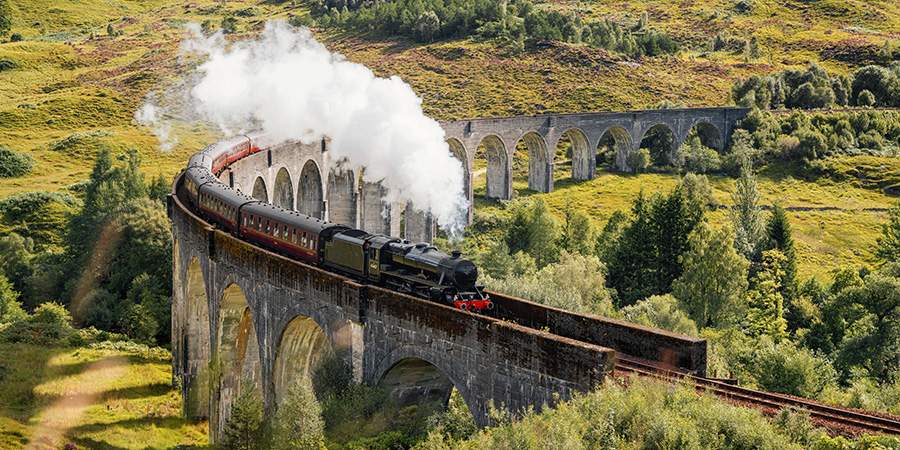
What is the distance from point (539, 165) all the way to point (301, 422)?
70.7 meters

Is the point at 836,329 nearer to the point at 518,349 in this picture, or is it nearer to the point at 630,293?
the point at 630,293

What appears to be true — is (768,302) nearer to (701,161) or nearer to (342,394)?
(342,394)

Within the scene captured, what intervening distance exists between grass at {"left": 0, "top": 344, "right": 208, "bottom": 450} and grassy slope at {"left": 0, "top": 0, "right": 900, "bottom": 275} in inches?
1492

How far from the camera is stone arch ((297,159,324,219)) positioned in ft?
185

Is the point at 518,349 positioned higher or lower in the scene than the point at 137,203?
higher

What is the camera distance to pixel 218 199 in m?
35.5

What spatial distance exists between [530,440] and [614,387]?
7.41 ft

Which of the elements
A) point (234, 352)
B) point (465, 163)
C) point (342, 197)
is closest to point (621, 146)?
point (465, 163)

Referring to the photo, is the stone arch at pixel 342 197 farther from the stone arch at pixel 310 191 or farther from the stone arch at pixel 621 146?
the stone arch at pixel 621 146

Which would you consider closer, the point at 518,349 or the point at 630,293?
the point at 518,349

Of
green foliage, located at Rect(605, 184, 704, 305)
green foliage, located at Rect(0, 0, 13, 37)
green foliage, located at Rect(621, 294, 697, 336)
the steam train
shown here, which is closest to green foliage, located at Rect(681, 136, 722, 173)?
green foliage, located at Rect(605, 184, 704, 305)

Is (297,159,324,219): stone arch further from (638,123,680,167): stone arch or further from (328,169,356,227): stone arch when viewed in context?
(638,123,680,167): stone arch

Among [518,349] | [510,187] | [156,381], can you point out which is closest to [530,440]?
[518,349]

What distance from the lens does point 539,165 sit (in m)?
89.2
